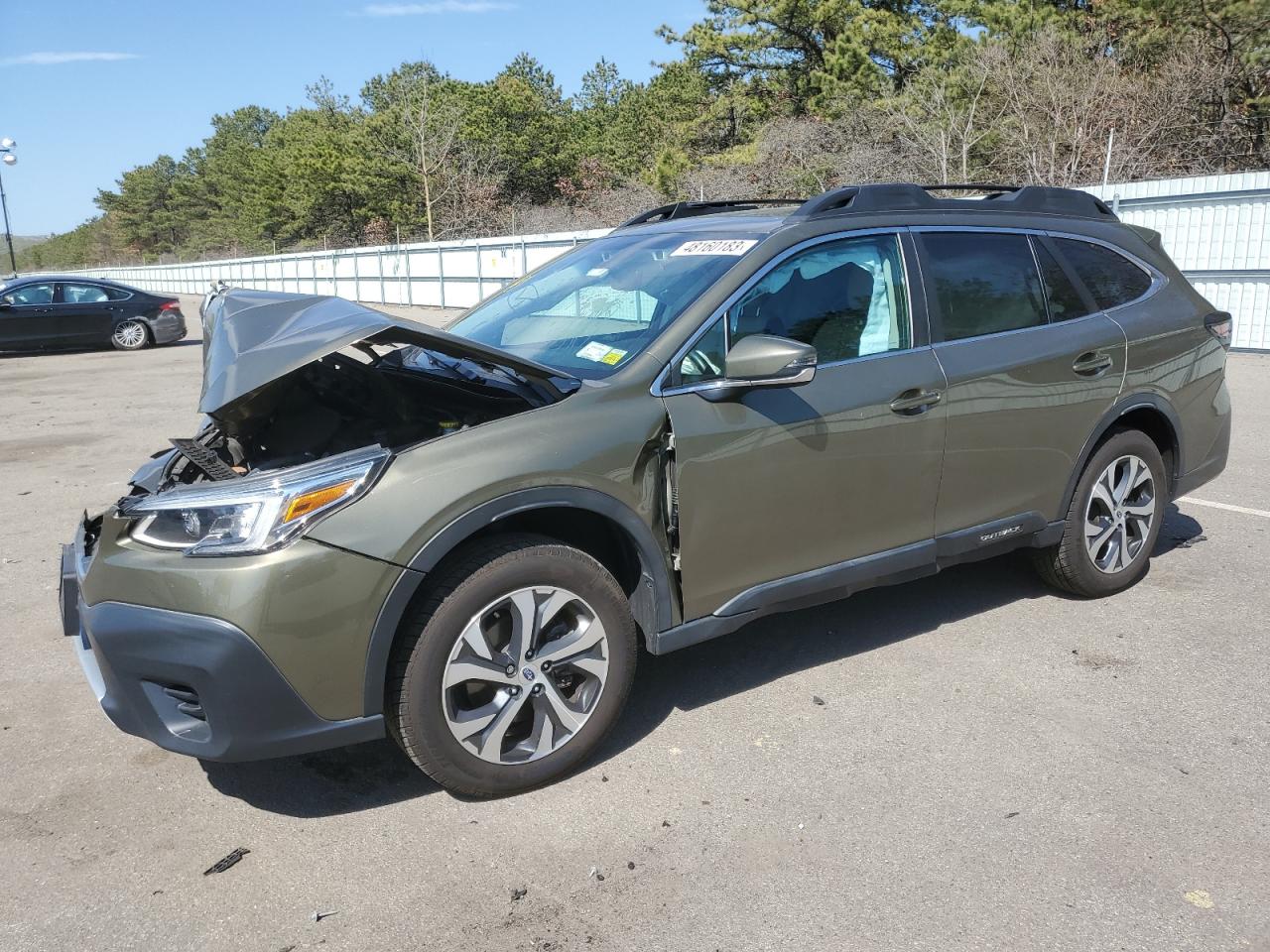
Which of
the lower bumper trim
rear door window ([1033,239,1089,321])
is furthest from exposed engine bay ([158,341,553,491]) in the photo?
rear door window ([1033,239,1089,321])

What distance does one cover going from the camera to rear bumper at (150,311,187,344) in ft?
62.0

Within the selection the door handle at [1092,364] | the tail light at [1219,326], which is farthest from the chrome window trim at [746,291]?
the tail light at [1219,326]

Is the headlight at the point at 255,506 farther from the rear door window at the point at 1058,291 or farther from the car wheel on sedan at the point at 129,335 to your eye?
the car wheel on sedan at the point at 129,335

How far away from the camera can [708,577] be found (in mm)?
3379

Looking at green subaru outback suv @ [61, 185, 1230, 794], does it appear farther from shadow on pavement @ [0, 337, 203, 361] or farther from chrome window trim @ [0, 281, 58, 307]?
shadow on pavement @ [0, 337, 203, 361]

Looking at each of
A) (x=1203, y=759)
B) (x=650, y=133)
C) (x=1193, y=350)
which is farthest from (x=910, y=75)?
(x=1203, y=759)

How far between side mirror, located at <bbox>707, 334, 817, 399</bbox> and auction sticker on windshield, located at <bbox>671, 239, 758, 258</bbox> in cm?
45

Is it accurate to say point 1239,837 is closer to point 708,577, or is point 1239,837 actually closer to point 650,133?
point 708,577

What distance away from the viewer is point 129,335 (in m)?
18.7

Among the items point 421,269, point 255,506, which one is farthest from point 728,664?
point 421,269

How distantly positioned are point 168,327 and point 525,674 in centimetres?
1850

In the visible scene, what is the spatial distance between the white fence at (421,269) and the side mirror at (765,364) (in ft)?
56.2

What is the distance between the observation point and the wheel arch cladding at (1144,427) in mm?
4418

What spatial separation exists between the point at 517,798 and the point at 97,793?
53.3 inches
